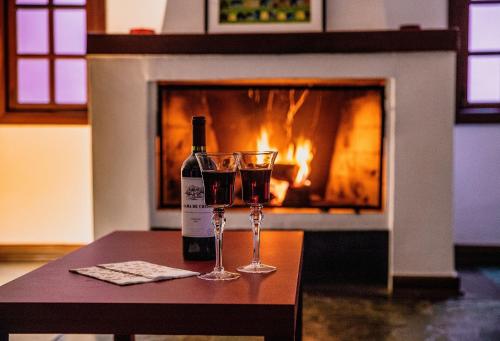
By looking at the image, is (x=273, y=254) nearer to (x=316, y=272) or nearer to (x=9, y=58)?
(x=316, y=272)

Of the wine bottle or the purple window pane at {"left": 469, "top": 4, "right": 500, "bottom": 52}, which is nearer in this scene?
the wine bottle

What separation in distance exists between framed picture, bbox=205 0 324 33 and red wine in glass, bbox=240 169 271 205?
2.25 meters

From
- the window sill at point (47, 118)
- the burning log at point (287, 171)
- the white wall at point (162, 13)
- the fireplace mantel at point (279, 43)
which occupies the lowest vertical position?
the burning log at point (287, 171)

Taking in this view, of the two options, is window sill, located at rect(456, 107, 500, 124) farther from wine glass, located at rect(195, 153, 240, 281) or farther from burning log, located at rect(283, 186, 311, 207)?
wine glass, located at rect(195, 153, 240, 281)

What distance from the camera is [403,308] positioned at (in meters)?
3.10

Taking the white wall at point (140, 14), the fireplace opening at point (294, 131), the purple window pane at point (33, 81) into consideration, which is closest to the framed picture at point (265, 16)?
the fireplace opening at point (294, 131)

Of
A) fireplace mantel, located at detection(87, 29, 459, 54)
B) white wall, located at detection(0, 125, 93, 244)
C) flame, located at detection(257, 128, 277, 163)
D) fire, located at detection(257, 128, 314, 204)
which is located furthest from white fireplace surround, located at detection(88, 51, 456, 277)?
white wall, located at detection(0, 125, 93, 244)

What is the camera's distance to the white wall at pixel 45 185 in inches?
167

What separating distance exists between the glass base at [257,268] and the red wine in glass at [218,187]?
171mm

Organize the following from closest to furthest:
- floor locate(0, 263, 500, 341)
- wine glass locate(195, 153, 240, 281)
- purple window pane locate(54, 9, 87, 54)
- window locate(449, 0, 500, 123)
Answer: wine glass locate(195, 153, 240, 281) < floor locate(0, 263, 500, 341) < window locate(449, 0, 500, 123) < purple window pane locate(54, 9, 87, 54)

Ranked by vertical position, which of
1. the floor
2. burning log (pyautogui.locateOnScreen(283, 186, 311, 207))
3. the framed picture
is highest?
the framed picture

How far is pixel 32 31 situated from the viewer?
169 inches

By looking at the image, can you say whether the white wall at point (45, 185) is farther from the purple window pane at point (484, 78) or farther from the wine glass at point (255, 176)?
the wine glass at point (255, 176)

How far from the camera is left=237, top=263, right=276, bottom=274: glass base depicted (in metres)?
1.50
